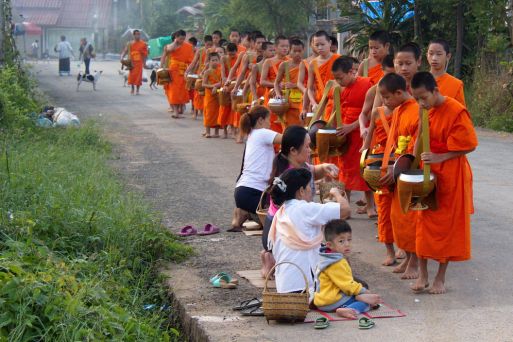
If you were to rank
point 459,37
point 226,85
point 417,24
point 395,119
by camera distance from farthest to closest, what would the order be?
point 417,24 < point 459,37 < point 226,85 < point 395,119

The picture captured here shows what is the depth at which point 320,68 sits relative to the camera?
10758 millimetres

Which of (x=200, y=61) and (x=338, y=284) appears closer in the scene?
(x=338, y=284)

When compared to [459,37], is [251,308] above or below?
below

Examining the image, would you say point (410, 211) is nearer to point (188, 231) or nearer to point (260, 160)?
point (260, 160)

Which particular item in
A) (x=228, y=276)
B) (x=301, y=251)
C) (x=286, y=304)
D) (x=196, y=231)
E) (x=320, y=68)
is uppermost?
(x=320, y=68)

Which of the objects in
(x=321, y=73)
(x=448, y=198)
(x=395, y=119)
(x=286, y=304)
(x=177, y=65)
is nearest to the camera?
(x=286, y=304)

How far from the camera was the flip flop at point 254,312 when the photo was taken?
20.6ft

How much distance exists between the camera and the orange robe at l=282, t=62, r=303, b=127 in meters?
12.0

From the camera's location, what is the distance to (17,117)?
13.9 metres

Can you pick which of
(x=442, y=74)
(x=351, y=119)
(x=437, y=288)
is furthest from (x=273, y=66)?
(x=437, y=288)

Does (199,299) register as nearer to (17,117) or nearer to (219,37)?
(17,117)

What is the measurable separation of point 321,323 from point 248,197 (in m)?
2.53

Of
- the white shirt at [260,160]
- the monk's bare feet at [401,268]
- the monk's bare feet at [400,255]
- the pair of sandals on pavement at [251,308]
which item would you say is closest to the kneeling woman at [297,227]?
the pair of sandals on pavement at [251,308]

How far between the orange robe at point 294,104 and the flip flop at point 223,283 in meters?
5.15
